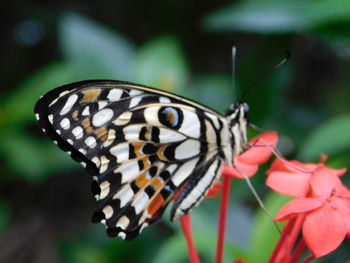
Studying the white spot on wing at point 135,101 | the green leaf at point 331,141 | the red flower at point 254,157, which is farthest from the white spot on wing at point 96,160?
the green leaf at point 331,141

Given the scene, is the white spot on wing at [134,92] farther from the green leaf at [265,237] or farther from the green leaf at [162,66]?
the green leaf at [162,66]

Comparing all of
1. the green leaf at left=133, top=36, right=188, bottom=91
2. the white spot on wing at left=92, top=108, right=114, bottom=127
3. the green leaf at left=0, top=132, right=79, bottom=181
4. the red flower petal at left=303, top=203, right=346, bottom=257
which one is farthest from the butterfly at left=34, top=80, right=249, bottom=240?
the green leaf at left=0, top=132, right=79, bottom=181

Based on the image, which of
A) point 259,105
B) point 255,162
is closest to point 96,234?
point 259,105

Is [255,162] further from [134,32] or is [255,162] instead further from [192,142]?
[134,32]

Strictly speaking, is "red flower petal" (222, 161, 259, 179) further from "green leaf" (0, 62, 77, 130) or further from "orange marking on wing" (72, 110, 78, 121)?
"green leaf" (0, 62, 77, 130)

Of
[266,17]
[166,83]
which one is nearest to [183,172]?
[266,17]
